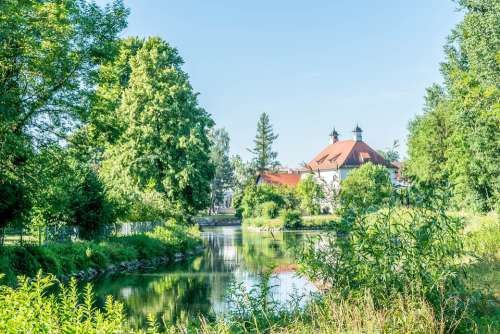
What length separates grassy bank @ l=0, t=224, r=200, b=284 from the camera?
1773cm

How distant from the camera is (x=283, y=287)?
16.1 m

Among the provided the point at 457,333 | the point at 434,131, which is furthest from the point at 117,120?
the point at 434,131

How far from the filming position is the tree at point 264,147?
106 metres

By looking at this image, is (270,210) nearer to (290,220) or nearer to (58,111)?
(290,220)

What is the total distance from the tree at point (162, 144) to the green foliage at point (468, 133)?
16322 mm

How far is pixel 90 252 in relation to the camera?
76.4ft

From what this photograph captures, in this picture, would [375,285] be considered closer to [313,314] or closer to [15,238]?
[313,314]

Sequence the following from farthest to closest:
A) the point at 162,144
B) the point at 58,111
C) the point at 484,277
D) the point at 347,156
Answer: the point at 347,156, the point at 162,144, the point at 58,111, the point at 484,277

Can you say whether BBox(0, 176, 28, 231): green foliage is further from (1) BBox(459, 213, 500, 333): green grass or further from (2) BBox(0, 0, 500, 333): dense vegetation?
(1) BBox(459, 213, 500, 333): green grass

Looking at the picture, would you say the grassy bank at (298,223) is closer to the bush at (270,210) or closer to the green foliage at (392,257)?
the bush at (270,210)

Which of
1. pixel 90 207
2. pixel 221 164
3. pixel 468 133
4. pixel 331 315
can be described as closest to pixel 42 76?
pixel 90 207

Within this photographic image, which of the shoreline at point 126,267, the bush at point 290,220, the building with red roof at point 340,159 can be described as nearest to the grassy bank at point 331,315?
the shoreline at point 126,267

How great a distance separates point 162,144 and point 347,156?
52.0m

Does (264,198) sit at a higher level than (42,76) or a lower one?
lower
